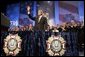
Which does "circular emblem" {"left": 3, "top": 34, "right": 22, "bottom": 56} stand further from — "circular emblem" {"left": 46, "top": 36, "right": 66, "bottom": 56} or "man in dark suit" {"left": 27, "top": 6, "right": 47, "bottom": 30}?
"man in dark suit" {"left": 27, "top": 6, "right": 47, "bottom": 30}

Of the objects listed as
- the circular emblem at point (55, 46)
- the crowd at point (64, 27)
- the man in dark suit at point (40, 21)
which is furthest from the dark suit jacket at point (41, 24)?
the circular emblem at point (55, 46)

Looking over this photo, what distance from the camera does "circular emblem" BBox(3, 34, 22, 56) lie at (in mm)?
5551

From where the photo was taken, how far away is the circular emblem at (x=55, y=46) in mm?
5445

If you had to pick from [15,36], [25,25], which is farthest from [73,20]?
[15,36]

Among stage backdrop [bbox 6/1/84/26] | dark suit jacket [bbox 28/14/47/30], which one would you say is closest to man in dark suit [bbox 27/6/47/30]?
dark suit jacket [bbox 28/14/47/30]

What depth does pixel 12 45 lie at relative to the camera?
18.4 ft

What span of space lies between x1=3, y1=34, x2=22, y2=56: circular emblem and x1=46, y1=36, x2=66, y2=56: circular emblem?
784 millimetres

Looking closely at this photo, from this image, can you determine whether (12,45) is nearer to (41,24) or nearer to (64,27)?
(41,24)

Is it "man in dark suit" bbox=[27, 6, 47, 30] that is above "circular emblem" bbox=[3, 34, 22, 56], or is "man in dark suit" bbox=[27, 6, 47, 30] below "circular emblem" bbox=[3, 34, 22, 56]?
above

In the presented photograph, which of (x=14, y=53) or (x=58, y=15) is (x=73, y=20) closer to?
(x=58, y=15)

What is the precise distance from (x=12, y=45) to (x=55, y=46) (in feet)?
3.76

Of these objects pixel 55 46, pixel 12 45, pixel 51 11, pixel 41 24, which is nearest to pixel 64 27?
pixel 41 24

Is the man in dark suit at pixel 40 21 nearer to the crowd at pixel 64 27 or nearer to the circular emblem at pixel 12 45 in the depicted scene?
the crowd at pixel 64 27

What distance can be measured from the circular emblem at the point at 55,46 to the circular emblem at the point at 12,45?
0.78 meters
